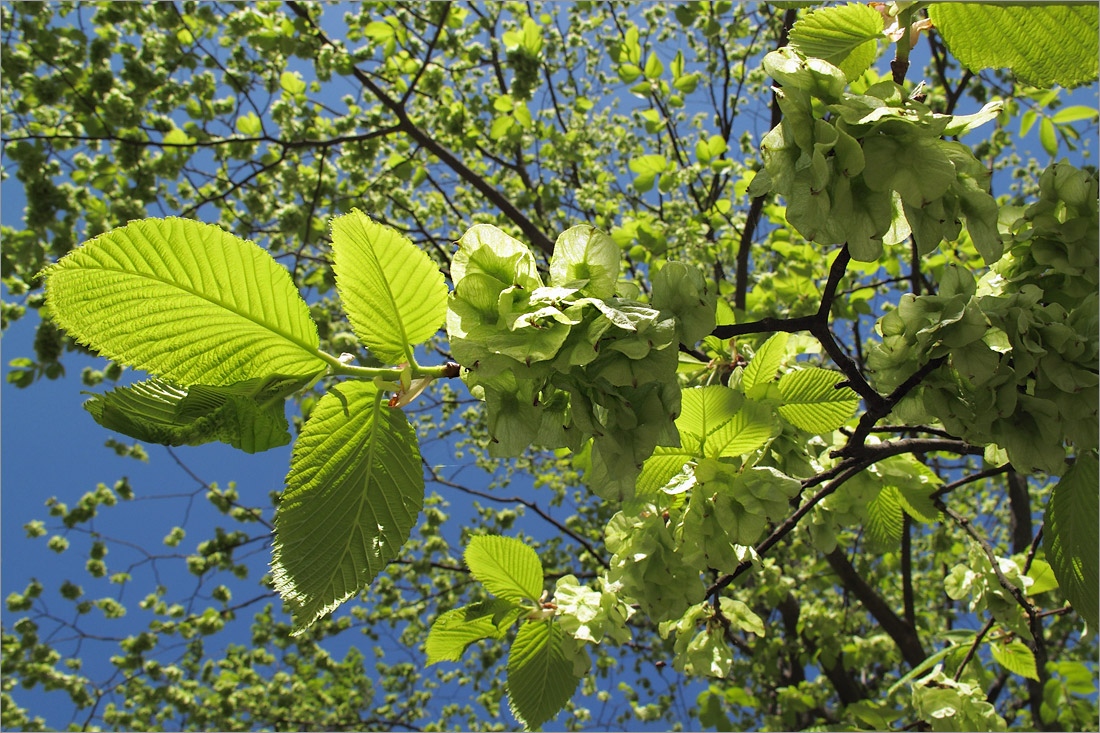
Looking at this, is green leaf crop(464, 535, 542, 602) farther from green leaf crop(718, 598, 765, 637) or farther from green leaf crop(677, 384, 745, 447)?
green leaf crop(718, 598, 765, 637)

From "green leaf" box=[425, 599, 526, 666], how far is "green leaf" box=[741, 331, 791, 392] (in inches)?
30.0

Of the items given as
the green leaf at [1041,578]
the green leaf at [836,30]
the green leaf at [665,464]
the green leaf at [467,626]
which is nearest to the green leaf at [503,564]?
the green leaf at [467,626]

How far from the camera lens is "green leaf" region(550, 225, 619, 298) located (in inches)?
29.9

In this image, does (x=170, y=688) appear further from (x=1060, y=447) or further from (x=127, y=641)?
(x=1060, y=447)

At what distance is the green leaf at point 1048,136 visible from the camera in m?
3.12

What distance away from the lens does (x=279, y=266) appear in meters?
0.78

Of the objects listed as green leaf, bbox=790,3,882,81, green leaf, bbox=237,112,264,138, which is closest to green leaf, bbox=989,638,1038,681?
green leaf, bbox=790,3,882,81

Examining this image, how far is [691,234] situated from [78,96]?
3.68 m

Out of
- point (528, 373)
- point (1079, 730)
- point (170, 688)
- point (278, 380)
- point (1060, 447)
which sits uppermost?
point (170, 688)

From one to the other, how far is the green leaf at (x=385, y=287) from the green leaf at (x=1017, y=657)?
229 centimetres

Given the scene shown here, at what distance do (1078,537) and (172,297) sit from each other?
1.34 metres

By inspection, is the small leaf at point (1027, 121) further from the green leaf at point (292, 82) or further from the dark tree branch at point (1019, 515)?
the green leaf at point (292, 82)

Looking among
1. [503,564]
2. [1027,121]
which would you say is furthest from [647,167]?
[503,564]

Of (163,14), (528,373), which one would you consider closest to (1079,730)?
(528,373)
